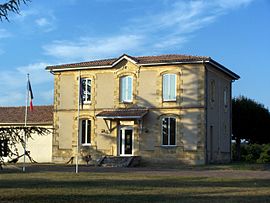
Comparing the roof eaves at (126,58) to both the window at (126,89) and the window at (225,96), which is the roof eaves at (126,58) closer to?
the window at (126,89)

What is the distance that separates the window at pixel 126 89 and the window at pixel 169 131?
10.6ft

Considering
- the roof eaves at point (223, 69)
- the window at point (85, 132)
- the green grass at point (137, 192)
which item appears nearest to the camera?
the green grass at point (137, 192)

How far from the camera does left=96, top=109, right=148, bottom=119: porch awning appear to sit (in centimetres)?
3403

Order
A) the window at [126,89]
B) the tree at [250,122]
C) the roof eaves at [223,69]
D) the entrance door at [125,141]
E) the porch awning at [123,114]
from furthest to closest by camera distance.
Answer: the tree at [250,122], the window at [126,89], the entrance door at [125,141], the porch awning at [123,114], the roof eaves at [223,69]

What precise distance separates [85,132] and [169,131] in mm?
6624

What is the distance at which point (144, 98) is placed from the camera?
35.2 meters

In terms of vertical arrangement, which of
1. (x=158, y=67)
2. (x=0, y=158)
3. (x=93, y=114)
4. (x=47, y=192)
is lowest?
(x=47, y=192)

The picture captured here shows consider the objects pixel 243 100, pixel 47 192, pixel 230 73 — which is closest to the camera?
pixel 47 192

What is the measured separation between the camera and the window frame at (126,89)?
35750mm

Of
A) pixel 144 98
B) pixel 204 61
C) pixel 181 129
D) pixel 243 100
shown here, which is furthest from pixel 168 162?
pixel 243 100

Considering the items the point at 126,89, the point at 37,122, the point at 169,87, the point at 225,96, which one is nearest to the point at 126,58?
the point at 126,89

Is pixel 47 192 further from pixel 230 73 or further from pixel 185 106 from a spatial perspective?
pixel 230 73

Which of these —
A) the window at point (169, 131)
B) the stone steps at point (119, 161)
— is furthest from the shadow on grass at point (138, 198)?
the window at point (169, 131)

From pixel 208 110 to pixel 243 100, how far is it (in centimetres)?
1507
